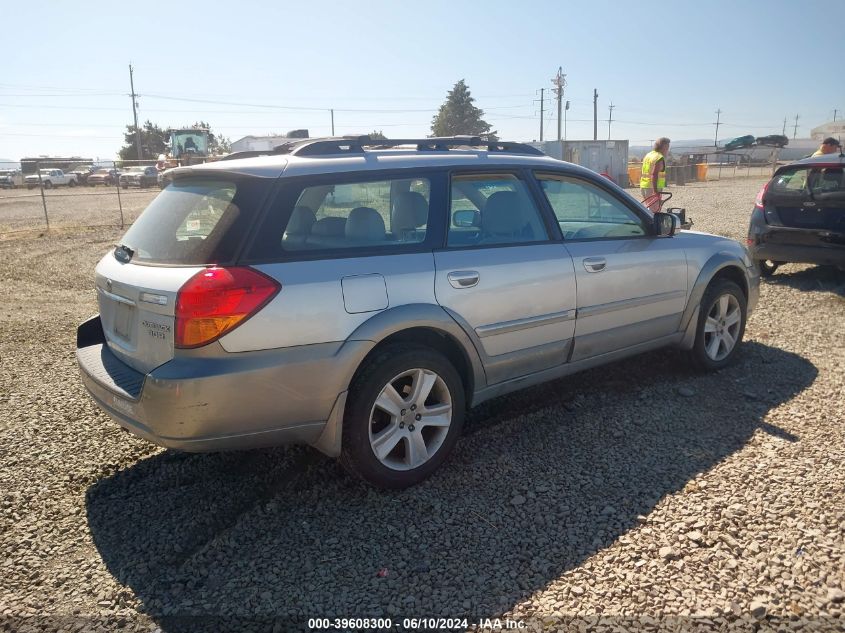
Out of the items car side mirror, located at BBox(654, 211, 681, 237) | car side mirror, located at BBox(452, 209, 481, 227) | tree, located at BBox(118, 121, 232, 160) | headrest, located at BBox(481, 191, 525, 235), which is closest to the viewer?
car side mirror, located at BBox(452, 209, 481, 227)

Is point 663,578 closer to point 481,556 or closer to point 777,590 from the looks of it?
point 777,590

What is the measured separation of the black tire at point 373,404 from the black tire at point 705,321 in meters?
2.41

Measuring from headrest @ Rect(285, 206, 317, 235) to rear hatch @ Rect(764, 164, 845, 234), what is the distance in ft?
22.6

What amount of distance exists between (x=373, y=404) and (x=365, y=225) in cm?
92

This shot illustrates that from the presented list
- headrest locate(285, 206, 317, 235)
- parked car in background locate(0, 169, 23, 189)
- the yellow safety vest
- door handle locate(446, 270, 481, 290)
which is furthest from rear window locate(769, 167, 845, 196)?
parked car in background locate(0, 169, 23, 189)

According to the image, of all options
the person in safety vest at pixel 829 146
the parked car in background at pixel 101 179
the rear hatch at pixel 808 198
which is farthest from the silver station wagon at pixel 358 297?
the parked car in background at pixel 101 179

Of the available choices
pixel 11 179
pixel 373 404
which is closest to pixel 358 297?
pixel 373 404

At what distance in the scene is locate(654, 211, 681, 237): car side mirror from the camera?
4684mm

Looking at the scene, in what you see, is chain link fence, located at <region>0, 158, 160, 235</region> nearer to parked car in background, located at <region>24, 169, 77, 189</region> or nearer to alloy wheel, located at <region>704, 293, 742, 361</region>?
parked car in background, located at <region>24, 169, 77, 189</region>

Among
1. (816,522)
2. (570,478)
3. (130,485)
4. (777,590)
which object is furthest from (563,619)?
(130,485)

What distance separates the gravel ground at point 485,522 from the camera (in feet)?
8.55

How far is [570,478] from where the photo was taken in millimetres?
3553

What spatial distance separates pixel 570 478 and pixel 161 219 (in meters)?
2.55

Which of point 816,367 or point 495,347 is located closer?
point 495,347
